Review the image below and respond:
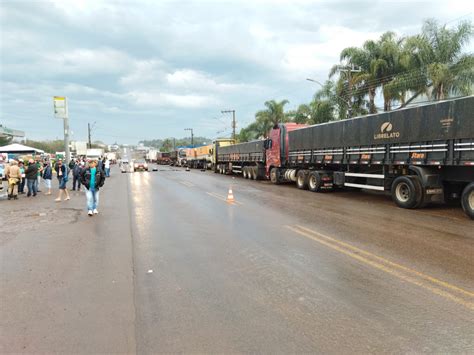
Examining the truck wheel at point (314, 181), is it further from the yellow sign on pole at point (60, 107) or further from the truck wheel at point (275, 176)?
the yellow sign on pole at point (60, 107)

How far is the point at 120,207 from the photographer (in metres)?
11.8

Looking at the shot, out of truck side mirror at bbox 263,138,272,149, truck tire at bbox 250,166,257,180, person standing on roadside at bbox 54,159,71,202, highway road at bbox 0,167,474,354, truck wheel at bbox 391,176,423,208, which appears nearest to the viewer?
highway road at bbox 0,167,474,354

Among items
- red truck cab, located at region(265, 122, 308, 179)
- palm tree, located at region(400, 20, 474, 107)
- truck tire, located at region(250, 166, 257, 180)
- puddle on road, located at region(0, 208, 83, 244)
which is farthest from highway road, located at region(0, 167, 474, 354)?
palm tree, located at region(400, 20, 474, 107)

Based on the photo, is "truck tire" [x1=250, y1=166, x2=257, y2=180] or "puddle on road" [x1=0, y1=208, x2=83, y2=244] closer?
"puddle on road" [x1=0, y1=208, x2=83, y2=244]

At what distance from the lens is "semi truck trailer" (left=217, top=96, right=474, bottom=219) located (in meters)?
9.34

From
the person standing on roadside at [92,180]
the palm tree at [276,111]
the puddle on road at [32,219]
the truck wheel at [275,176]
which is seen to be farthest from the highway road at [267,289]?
the palm tree at [276,111]

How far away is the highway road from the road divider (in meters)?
A: 0.02

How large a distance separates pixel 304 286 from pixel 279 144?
1615 cm

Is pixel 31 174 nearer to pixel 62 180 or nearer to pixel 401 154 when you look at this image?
pixel 62 180

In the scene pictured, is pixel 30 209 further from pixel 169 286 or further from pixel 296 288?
pixel 296 288

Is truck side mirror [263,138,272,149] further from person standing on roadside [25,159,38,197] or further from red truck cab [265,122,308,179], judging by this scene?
person standing on roadside [25,159,38,197]

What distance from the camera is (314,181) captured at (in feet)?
53.3

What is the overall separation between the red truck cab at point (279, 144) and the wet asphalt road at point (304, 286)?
11.5 metres

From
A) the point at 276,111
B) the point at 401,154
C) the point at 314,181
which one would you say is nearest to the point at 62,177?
the point at 314,181
